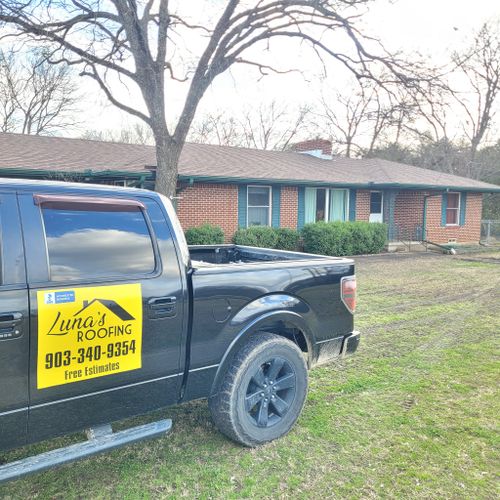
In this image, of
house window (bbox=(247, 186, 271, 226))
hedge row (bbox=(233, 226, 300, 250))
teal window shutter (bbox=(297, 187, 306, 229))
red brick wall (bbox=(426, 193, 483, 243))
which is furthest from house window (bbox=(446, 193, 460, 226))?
house window (bbox=(247, 186, 271, 226))

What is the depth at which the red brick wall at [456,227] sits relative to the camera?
20.7m

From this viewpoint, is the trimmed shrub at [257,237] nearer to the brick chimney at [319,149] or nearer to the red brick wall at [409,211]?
the red brick wall at [409,211]

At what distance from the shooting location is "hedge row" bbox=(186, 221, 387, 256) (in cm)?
1407

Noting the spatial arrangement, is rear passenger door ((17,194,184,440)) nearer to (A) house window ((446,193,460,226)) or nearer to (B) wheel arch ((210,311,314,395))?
(B) wheel arch ((210,311,314,395))

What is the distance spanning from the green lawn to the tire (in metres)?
0.14

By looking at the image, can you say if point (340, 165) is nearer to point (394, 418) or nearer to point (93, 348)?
point (394, 418)

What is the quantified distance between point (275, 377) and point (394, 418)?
120cm

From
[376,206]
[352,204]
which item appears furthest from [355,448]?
[376,206]

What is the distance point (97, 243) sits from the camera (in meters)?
2.68

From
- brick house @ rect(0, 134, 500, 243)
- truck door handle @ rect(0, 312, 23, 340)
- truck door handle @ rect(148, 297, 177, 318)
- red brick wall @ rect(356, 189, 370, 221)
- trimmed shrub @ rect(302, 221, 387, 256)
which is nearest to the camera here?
truck door handle @ rect(0, 312, 23, 340)

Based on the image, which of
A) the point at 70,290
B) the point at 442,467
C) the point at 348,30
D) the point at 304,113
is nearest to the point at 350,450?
the point at 442,467

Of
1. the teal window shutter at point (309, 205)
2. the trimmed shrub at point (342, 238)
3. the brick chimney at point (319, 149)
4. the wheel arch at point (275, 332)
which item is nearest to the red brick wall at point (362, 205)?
the trimmed shrub at point (342, 238)

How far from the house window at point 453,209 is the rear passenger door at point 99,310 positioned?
69.6ft

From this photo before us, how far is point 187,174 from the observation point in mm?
14133
